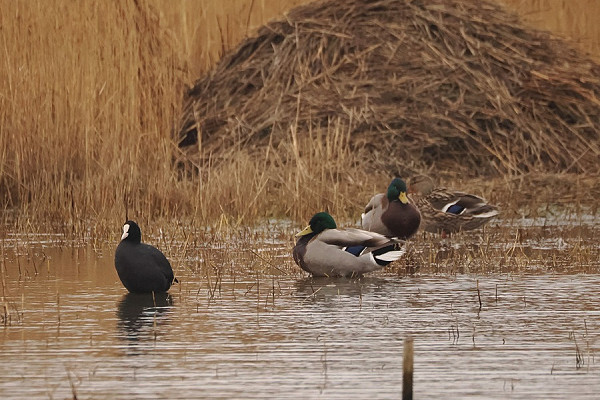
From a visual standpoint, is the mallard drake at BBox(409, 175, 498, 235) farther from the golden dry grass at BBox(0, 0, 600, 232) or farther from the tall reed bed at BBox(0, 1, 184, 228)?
the tall reed bed at BBox(0, 1, 184, 228)

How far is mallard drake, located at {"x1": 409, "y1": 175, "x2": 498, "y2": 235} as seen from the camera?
Result: 1083 cm

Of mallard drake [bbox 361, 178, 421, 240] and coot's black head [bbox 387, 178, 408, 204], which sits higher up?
coot's black head [bbox 387, 178, 408, 204]

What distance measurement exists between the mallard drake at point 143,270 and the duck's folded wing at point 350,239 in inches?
47.6

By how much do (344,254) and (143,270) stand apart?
146cm

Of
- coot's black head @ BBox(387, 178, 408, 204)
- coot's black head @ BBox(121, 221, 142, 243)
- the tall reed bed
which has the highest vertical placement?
the tall reed bed

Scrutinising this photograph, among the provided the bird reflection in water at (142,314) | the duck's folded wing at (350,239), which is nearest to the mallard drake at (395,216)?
the duck's folded wing at (350,239)

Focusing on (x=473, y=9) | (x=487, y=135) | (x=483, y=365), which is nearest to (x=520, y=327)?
(x=483, y=365)

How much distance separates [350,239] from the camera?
865cm

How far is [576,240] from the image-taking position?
33.2 ft

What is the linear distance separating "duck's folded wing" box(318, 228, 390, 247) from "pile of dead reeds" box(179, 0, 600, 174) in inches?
211

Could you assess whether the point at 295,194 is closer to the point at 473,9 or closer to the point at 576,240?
the point at 576,240

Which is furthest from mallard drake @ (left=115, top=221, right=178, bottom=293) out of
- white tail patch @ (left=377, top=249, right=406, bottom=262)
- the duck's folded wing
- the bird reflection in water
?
white tail patch @ (left=377, top=249, right=406, bottom=262)

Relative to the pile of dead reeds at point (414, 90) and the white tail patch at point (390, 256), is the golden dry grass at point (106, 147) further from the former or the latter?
the white tail patch at point (390, 256)

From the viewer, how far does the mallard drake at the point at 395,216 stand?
10305mm
